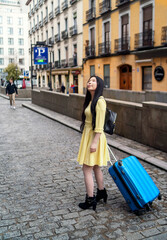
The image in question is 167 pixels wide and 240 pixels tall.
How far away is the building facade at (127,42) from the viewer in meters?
20.5

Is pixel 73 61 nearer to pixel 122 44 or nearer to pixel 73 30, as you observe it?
pixel 73 30

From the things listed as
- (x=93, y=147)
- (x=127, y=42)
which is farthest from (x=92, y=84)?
(x=127, y=42)

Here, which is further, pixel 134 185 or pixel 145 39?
pixel 145 39

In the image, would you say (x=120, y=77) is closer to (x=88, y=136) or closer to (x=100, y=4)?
(x=100, y=4)

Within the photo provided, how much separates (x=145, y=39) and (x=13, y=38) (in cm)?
7982

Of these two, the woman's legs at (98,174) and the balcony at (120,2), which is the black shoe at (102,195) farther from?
the balcony at (120,2)

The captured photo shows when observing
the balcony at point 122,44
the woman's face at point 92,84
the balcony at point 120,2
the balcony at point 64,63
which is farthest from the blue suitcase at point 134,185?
the balcony at point 64,63

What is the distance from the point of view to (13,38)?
93.5 meters

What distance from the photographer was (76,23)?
3381cm

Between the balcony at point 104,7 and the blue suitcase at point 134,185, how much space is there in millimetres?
24681

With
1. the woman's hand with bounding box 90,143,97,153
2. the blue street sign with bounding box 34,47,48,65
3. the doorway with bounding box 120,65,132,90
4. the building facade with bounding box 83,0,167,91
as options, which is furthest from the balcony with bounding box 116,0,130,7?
the woman's hand with bounding box 90,143,97,153

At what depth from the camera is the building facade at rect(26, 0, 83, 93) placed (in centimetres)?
3356

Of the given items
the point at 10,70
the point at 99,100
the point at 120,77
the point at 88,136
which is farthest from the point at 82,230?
the point at 10,70

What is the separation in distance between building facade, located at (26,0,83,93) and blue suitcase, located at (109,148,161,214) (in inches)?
1091
